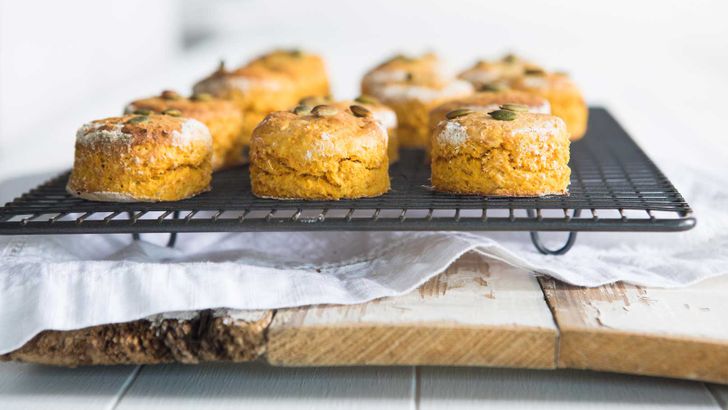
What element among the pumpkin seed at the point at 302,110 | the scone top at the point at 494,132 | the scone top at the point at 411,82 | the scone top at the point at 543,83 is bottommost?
the scone top at the point at 543,83

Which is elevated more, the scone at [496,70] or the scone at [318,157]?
the scone at [318,157]

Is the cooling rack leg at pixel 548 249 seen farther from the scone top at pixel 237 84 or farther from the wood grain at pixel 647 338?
the scone top at pixel 237 84

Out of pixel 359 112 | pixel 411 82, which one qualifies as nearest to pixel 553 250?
pixel 359 112

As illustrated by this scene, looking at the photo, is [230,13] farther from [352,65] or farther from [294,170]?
[294,170]

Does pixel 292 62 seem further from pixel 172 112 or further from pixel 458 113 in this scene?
pixel 458 113

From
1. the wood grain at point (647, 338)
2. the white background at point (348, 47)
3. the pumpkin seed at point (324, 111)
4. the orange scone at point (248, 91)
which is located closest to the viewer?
the wood grain at point (647, 338)

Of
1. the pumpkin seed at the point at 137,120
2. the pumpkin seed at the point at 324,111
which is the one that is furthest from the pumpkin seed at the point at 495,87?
the pumpkin seed at the point at 137,120
